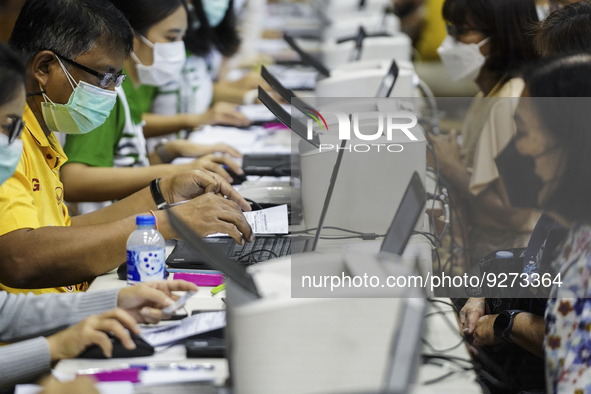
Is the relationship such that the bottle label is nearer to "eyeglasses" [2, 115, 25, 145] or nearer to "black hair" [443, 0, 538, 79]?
"eyeglasses" [2, 115, 25, 145]

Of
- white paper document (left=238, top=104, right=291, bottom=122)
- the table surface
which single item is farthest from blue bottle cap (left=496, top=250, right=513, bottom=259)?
white paper document (left=238, top=104, right=291, bottom=122)

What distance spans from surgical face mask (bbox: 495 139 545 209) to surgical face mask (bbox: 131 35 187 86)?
1396mm

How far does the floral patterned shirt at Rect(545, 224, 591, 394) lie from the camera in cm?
97

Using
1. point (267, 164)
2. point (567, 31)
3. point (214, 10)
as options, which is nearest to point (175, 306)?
point (567, 31)

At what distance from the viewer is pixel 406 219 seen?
1.01 metres

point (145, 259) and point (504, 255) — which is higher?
point (145, 259)

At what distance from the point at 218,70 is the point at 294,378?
358 centimetres

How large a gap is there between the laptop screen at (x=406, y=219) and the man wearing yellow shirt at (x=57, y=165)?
0.52m

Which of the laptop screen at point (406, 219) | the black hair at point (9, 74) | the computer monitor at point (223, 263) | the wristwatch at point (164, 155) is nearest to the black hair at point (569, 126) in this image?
the laptop screen at point (406, 219)

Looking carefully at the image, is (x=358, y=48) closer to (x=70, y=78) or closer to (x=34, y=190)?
(x=70, y=78)

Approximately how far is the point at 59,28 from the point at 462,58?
5.18 feet

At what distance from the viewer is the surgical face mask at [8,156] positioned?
1250mm

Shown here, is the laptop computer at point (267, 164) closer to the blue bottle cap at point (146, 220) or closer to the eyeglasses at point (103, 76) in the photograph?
the eyeglasses at point (103, 76)

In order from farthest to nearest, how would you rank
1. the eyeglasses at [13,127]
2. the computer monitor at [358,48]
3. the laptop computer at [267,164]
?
the computer monitor at [358,48], the laptop computer at [267,164], the eyeglasses at [13,127]
